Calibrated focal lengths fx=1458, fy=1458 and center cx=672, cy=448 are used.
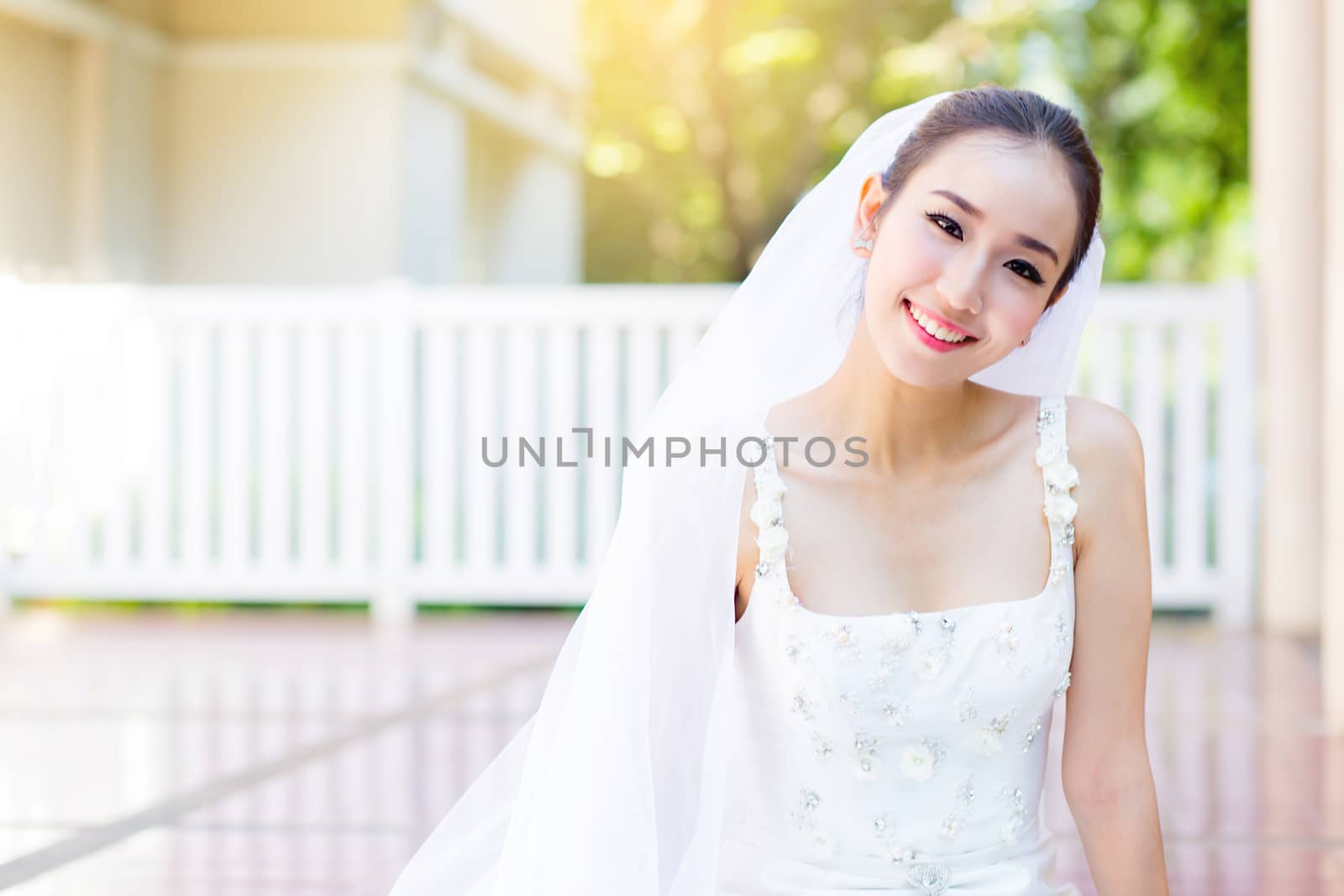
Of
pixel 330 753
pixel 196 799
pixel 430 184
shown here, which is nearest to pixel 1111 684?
pixel 196 799

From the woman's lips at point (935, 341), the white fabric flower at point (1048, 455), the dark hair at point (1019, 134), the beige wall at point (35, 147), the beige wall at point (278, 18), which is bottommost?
the white fabric flower at point (1048, 455)

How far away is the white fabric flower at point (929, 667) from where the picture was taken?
1.71 meters

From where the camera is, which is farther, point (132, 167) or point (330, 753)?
point (132, 167)

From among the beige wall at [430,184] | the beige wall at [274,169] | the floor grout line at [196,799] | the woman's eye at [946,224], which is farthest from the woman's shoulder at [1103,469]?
the beige wall at [430,184]

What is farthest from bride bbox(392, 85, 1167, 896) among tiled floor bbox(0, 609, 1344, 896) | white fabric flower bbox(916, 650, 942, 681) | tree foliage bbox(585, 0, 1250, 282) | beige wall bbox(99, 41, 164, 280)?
tree foliage bbox(585, 0, 1250, 282)

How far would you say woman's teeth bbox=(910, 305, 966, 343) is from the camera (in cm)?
168

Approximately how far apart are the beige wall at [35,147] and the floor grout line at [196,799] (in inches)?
192

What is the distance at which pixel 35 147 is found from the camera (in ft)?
27.5

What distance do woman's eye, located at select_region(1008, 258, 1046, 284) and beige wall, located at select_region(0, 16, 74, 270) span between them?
7705 mm

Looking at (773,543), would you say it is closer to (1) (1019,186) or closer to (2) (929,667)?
(2) (929,667)

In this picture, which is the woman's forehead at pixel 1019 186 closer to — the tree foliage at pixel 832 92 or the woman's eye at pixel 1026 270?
the woman's eye at pixel 1026 270

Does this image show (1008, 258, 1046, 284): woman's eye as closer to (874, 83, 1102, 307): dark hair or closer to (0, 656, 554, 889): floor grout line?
(874, 83, 1102, 307): dark hair

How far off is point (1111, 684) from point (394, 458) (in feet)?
16.4

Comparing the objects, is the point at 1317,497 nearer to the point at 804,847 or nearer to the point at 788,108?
the point at 804,847
